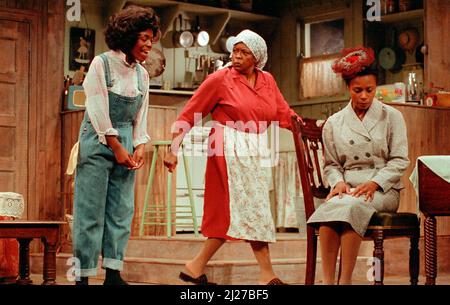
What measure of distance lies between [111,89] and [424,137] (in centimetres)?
387

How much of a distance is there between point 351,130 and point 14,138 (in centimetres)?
409

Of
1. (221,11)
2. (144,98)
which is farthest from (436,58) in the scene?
(144,98)

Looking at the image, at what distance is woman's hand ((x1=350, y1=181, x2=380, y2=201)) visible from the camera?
14.0 ft

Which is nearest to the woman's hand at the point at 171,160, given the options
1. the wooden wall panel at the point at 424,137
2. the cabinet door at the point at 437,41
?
the wooden wall panel at the point at 424,137

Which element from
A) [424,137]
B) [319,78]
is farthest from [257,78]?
[319,78]

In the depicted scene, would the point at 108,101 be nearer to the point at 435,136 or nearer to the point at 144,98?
the point at 144,98

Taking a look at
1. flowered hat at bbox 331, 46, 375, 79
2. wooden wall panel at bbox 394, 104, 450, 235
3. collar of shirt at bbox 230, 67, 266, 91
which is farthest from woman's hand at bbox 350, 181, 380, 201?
wooden wall panel at bbox 394, 104, 450, 235

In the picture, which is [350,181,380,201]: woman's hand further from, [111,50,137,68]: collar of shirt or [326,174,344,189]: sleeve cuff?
[111,50,137,68]: collar of shirt

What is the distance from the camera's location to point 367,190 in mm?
4289

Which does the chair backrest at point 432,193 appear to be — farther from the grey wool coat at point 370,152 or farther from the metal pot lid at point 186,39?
the metal pot lid at point 186,39

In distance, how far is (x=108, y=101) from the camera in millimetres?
3977

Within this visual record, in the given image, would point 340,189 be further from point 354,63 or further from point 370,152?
point 354,63

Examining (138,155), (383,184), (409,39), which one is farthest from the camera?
(409,39)

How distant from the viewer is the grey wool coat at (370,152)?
14.2ft
